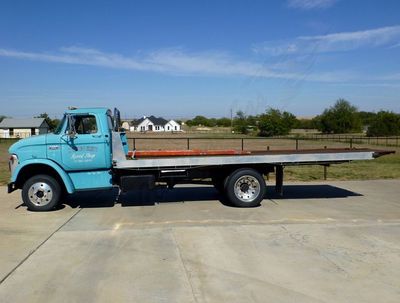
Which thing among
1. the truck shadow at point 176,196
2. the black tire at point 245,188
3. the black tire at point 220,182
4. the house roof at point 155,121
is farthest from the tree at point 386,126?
the house roof at point 155,121

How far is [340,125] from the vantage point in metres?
99.6

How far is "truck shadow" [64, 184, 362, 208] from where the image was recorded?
11.3 metres

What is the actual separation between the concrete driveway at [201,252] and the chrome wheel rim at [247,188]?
407 millimetres

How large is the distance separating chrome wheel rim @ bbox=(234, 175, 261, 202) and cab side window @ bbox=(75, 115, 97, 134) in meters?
3.53

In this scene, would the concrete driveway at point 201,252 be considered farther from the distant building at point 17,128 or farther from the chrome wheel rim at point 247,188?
the distant building at point 17,128

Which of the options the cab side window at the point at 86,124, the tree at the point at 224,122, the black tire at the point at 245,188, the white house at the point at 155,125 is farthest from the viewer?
the tree at the point at 224,122

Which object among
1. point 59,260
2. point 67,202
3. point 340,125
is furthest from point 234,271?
point 340,125

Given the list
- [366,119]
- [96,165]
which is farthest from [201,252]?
[366,119]

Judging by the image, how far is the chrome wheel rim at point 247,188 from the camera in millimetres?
10477

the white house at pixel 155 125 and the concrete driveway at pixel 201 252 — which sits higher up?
the white house at pixel 155 125

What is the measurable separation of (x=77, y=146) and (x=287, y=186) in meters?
6.86

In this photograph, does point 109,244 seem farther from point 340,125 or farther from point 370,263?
point 340,125

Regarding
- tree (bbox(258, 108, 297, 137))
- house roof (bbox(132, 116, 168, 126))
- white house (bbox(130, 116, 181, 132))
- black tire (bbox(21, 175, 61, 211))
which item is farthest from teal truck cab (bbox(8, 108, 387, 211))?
house roof (bbox(132, 116, 168, 126))

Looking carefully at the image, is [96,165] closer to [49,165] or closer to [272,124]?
[49,165]
